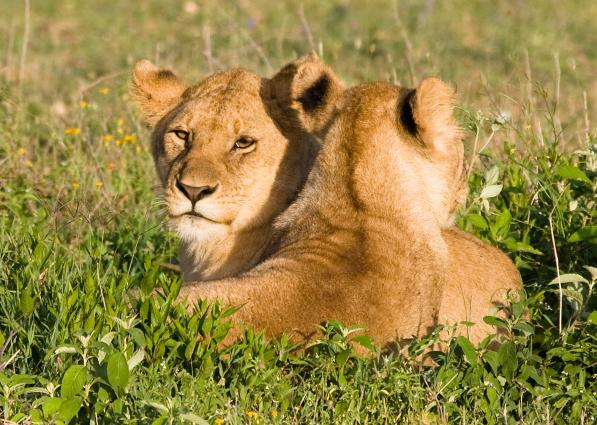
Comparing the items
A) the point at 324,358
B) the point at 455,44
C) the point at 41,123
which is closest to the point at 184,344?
the point at 324,358

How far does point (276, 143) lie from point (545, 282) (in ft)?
4.54

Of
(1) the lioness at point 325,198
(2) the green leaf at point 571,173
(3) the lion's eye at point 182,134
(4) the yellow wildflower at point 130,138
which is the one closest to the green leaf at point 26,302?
(1) the lioness at point 325,198

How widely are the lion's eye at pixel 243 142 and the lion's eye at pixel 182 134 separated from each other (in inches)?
9.2

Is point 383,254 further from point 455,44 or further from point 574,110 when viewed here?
point 455,44

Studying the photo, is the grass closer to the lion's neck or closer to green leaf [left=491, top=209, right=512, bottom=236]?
green leaf [left=491, top=209, right=512, bottom=236]

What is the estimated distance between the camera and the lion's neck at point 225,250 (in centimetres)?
479

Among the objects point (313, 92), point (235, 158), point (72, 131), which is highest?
point (313, 92)

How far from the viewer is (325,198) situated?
4234 millimetres

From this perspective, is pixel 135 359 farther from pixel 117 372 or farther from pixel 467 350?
pixel 467 350

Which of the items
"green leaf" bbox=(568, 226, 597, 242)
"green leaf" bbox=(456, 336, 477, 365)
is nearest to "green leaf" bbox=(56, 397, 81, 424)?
"green leaf" bbox=(456, 336, 477, 365)

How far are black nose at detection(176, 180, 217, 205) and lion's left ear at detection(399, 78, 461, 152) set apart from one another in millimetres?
913

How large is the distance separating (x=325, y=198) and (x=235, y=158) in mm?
685

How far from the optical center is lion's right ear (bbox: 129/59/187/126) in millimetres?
5234

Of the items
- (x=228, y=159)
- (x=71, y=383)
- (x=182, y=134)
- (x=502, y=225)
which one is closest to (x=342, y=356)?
(x=71, y=383)
